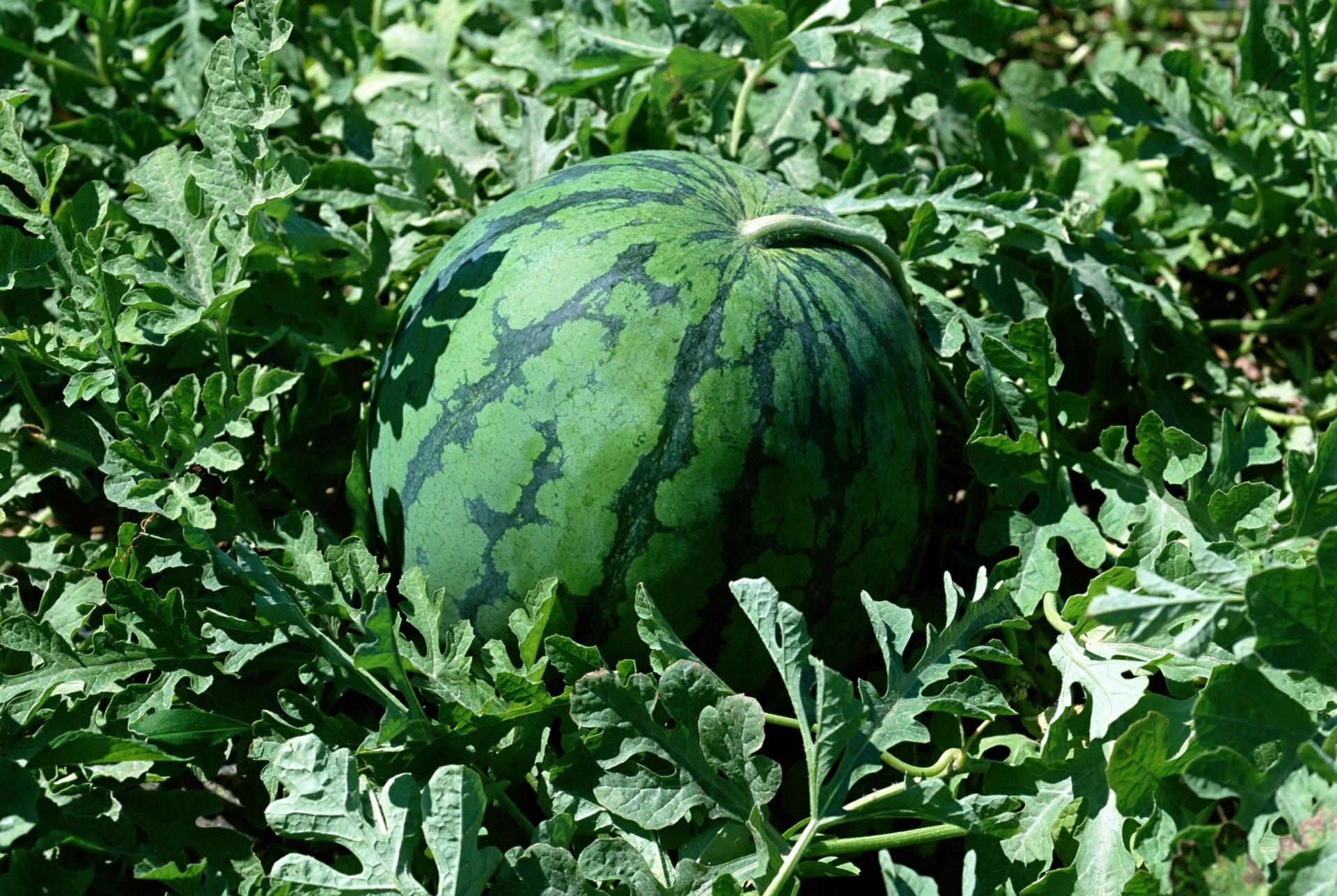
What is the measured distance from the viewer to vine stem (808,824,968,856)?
1.91 metres

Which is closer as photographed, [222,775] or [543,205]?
[543,205]

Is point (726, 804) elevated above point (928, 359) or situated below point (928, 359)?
below

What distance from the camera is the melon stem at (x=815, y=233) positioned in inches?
81.6

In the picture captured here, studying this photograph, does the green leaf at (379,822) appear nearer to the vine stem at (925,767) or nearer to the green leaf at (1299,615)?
the vine stem at (925,767)

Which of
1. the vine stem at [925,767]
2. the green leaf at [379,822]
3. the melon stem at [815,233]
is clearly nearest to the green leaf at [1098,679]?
the vine stem at [925,767]

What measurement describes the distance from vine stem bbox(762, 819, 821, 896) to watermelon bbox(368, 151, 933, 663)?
0.38m

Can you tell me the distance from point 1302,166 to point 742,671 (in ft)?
6.75

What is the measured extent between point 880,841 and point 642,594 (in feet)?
1.81

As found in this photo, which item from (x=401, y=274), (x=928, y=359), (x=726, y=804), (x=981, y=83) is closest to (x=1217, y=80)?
(x=981, y=83)

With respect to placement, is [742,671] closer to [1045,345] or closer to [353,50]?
[1045,345]

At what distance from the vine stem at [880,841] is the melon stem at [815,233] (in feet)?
3.03

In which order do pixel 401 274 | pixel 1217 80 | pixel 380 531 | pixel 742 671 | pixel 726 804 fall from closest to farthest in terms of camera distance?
pixel 726 804 < pixel 742 671 < pixel 380 531 < pixel 401 274 < pixel 1217 80

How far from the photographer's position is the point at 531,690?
198cm

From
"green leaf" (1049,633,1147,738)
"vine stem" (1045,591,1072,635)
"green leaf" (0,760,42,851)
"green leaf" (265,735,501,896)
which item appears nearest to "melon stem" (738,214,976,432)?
"vine stem" (1045,591,1072,635)
